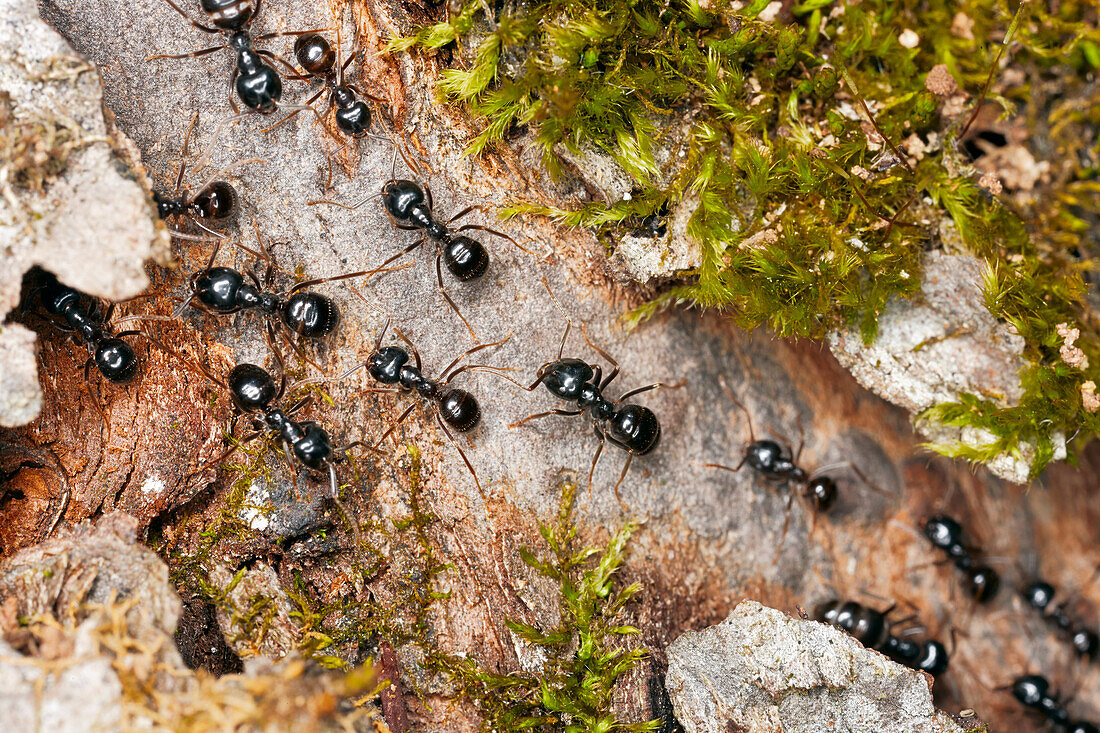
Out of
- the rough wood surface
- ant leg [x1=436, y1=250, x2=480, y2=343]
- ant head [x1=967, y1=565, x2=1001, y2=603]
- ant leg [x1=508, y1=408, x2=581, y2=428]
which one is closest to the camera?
the rough wood surface

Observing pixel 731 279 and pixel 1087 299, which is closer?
pixel 731 279

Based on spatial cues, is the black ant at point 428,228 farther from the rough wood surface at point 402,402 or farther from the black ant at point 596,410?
the black ant at point 596,410

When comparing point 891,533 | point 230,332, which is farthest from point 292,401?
point 891,533

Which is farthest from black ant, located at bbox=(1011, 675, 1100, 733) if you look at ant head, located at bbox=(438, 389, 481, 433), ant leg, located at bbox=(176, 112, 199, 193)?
ant leg, located at bbox=(176, 112, 199, 193)

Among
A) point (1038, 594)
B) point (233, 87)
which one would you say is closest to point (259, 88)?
point (233, 87)

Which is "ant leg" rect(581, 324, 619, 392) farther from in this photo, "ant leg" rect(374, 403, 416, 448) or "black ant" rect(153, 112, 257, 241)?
"black ant" rect(153, 112, 257, 241)

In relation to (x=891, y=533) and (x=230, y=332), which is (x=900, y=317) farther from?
(x=230, y=332)

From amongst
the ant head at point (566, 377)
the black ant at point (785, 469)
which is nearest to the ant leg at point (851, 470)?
the black ant at point (785, 469)

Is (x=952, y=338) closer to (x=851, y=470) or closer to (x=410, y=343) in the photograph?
(x=851, y=470)
